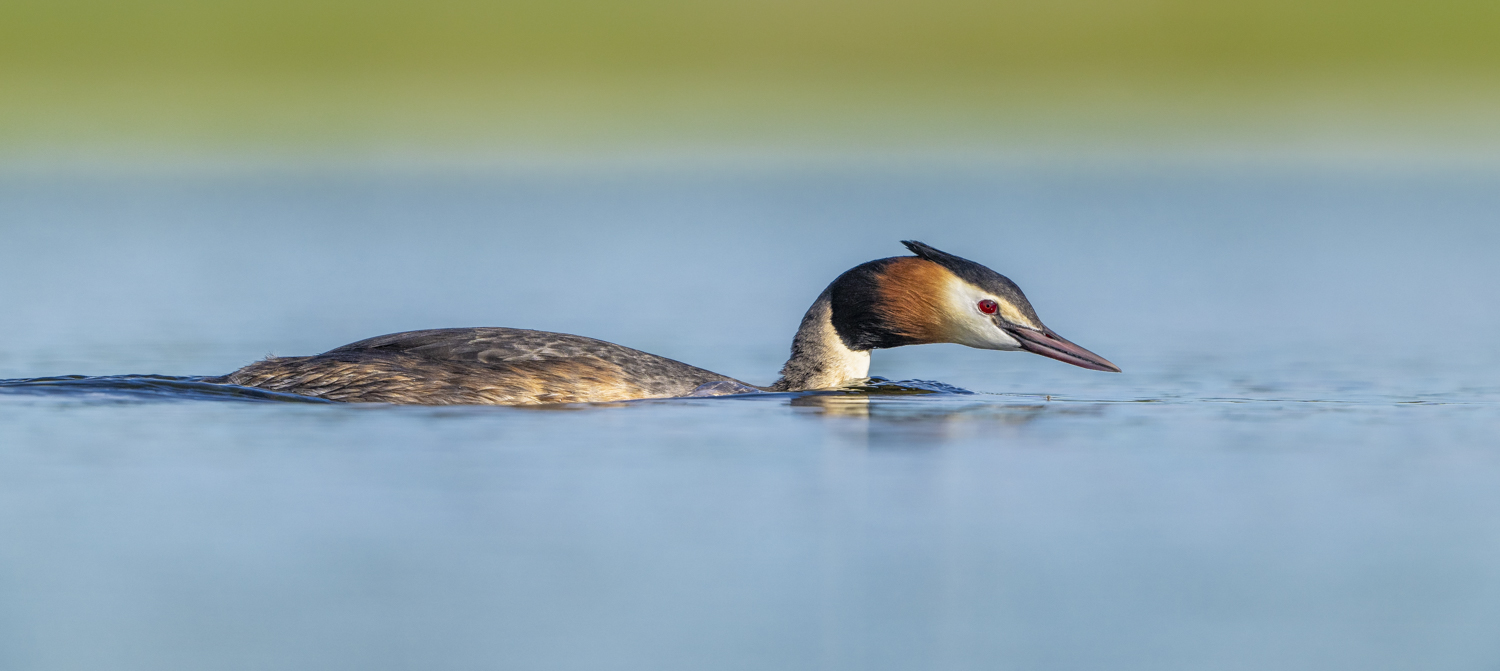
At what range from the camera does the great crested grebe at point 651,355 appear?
35.5 ft

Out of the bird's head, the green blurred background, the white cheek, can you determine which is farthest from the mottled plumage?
the green blurred background

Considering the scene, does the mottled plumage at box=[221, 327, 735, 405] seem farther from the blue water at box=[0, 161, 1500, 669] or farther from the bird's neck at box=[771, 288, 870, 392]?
the bird's neck at box=[771, 288, 870, 392]

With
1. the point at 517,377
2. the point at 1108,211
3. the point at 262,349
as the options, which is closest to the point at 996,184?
the point at 1108,211

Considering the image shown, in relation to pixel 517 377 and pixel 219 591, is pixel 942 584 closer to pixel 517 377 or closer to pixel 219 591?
pixel 219 591

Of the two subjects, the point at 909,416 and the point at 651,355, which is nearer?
the point at 909,416

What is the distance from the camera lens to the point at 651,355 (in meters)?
Answer: 11.4

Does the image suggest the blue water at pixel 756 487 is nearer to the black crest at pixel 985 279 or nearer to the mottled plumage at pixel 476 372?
the mottled plumage at pixel 476 372

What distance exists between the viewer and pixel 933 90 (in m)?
59.8

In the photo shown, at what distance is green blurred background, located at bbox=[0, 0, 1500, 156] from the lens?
51.8m

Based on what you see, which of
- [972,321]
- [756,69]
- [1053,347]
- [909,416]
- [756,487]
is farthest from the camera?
[756,69]

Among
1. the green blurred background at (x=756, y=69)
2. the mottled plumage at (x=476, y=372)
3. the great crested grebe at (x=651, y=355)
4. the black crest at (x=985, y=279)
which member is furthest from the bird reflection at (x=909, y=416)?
the green blurred background at (x=756, y=69)

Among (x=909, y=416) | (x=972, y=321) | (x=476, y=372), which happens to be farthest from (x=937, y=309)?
(x=476, y=372)

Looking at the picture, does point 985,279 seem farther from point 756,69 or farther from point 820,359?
point 756,69

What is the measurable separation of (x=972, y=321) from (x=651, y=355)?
1944 mm
